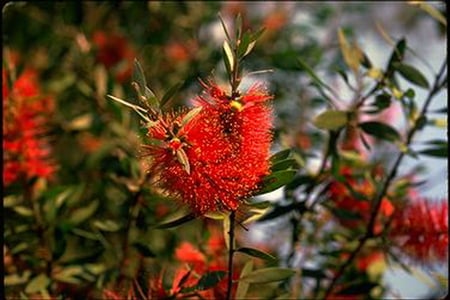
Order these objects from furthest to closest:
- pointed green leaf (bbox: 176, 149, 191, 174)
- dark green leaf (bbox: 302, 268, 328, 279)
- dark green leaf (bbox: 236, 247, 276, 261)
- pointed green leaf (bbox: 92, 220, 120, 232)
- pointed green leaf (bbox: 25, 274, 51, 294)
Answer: dark green leaf (bbox: 302, 268, 328, 279), pointed green leaf (bbox: 92, 220, 120, 232), pointed green leaf (bbox: 25, 274, 51, 294), dark green leaf (bbox: 236, 247, 276, 261), pointed green leaf (bbox: 176, 149, 191, 174)

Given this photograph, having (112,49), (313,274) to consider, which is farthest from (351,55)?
(112,49)

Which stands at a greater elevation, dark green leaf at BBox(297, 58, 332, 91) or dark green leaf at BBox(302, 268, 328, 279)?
dark green leaf at BBox(297, 58, 332, 91)

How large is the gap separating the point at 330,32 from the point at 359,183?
2.70ft

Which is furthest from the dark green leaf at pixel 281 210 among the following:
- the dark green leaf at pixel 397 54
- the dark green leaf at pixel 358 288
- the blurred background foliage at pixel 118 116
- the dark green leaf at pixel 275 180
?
the dark green leaf at pixel 275 180

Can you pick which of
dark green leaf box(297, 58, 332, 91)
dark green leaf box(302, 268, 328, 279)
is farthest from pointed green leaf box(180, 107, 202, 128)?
dark green leaf box(302, 268, 328, 279)

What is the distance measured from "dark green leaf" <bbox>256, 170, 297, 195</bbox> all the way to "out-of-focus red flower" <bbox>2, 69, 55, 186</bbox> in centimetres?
59

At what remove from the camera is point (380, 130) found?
4.33 feet

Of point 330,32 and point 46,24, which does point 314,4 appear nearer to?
point 330,32

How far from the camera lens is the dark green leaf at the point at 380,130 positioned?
1316 millimetres

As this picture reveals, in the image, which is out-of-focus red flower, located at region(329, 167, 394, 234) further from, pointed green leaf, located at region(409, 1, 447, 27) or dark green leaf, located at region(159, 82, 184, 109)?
dark green leaf, located at region(159, 82, 184, 109)

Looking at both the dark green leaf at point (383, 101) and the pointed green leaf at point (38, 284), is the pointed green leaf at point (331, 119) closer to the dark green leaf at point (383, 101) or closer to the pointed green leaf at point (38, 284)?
the dark green leaf at point (383, 101)

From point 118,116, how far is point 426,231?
60cm

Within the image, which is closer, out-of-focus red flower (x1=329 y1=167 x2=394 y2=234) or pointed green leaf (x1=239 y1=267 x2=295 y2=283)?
pointed green leaf (x1=239 y1=267 x2=295 y2=283)

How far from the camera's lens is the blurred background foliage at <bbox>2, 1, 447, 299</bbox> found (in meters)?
1.30
